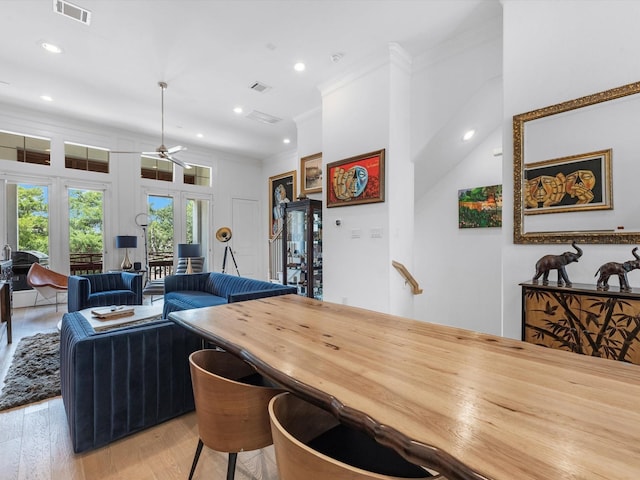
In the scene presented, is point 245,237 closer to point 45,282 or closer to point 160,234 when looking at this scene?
point 160,234

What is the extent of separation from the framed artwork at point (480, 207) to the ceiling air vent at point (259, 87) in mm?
3094

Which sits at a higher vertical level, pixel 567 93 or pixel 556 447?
pixel 567 93

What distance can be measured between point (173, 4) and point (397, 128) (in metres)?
2.59

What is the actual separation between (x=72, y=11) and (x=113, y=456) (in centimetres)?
380

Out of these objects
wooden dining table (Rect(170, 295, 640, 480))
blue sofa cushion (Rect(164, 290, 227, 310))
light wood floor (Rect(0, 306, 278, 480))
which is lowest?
light wood floor (Rect(0, 306, 278, 480))

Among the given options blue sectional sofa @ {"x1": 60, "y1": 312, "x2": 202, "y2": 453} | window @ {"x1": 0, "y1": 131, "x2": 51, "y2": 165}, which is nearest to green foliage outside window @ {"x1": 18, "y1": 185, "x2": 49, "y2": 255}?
window @ {"x1": 0, "y1": 131, "x2": 51, "y2": 165}

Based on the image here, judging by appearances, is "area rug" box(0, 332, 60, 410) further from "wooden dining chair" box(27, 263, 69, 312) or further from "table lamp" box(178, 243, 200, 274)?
"table lamp" box(178, 243, 200, 274)

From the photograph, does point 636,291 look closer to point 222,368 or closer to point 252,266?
point 222,368

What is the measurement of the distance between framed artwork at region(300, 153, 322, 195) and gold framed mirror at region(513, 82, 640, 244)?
2982 mm

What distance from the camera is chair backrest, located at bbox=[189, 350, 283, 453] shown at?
112cm

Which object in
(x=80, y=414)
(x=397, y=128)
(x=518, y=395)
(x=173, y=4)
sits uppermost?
(x=173, y=4)

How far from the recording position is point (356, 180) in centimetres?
392

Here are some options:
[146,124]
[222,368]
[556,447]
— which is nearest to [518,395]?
[556,447]

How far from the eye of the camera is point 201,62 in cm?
380
